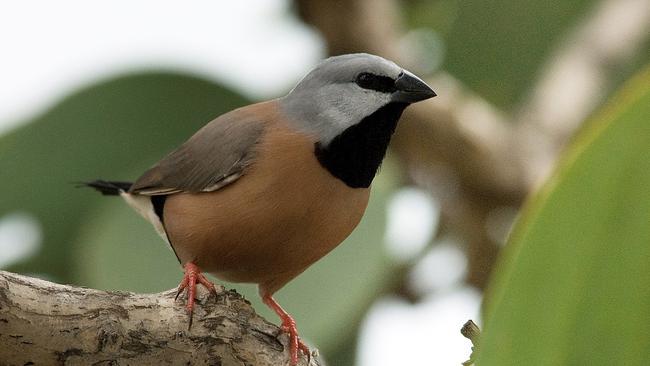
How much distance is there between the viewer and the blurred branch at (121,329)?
7.03 feet

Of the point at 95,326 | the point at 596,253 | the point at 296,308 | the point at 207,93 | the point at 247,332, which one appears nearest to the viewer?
the point at 596,253

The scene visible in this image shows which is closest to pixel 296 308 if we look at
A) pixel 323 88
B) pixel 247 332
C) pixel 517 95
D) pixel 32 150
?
pixel 323 88

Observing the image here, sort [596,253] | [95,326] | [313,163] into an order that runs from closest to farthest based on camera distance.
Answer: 1. [596,253]
2. [95,326]
3. [313,163]

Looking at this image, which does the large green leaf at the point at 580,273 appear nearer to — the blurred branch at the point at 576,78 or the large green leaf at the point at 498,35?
the blurred branch at the point at 576,78

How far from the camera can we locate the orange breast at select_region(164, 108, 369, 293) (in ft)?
9.46

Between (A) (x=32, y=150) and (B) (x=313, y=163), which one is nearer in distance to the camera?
(B) (x=313, y=163)

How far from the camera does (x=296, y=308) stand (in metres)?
3.81

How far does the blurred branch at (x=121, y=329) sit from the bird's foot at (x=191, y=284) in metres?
0.03

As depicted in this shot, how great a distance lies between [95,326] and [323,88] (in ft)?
4.26

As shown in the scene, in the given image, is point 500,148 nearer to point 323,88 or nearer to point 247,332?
point 323,88

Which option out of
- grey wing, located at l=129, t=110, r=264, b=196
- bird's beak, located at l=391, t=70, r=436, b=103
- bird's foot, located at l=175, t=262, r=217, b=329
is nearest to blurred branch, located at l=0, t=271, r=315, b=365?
bird's foot, located at l=175, t=262, r=217, b=329

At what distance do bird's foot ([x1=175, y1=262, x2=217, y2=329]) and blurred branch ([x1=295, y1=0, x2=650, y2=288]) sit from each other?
6.81 ft

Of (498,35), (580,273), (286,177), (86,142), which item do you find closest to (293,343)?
(286,177)

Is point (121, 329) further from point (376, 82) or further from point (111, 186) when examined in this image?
point (111, 186)
